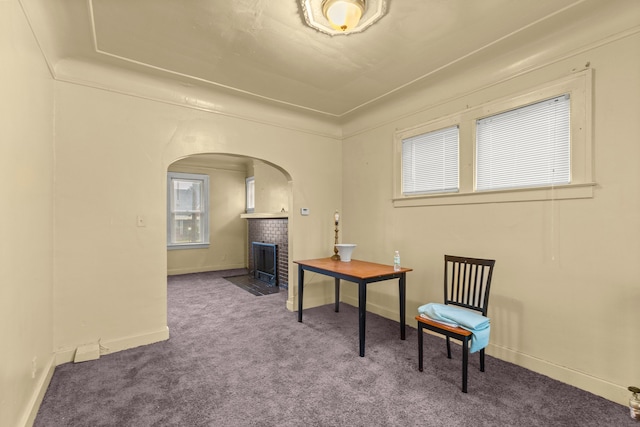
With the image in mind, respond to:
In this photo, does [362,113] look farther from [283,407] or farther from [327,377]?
[283,407]

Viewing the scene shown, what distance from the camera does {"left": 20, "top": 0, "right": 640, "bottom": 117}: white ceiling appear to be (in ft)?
6.75

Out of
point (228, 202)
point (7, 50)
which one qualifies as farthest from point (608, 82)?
point (228, 202)

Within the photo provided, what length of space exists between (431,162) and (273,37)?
79.7 inches

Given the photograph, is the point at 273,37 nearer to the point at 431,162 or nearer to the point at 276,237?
the point at 431,162

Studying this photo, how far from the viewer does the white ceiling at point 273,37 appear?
206 cm

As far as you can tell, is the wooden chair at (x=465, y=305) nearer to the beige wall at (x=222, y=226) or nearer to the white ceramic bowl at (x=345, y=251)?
the white ceramic bowl at (x=345, y=251)

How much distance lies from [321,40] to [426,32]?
2.65 ft

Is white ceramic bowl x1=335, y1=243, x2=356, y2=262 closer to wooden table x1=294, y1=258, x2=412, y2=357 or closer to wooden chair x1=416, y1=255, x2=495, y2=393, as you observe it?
wooden table x1=294, y1=258, x2=412, y2=357

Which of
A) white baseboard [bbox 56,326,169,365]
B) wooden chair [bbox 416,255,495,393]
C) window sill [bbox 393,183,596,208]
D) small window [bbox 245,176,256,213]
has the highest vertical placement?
small window [bbox 245,176,256,213]

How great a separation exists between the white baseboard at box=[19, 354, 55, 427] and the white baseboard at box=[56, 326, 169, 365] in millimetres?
120

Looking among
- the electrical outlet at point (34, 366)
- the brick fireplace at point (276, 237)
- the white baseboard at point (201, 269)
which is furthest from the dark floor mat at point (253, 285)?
the electrical outlet at point (34, 366)

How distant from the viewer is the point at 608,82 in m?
2.14

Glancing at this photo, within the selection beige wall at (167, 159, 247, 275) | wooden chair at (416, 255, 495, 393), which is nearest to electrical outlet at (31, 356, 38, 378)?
wooden chair at (416, 255, 495, 393)

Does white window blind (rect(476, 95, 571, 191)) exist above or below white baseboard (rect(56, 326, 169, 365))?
above
